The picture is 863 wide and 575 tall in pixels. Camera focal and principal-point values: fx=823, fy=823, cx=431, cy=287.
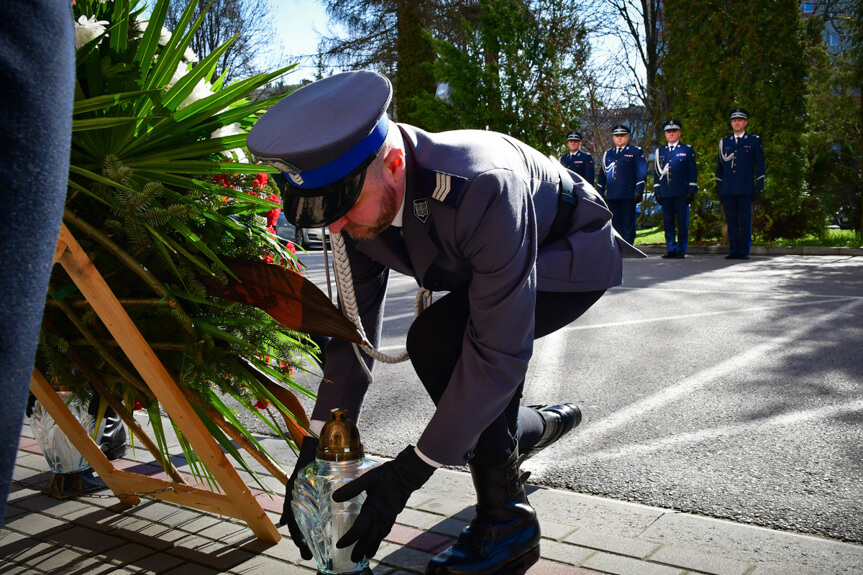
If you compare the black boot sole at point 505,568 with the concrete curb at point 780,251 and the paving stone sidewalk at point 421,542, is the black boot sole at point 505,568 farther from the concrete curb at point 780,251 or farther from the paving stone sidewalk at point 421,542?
the concrete curb at point 780,251

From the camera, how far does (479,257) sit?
6.52 feet

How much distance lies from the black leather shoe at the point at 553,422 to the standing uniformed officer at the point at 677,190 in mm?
11166

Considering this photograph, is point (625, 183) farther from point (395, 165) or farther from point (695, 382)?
point (395, 165)

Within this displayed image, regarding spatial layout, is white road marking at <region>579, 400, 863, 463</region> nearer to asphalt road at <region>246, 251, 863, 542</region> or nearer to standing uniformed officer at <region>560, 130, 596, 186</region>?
asphalt road at <region>246, 251, 863, 542</region>

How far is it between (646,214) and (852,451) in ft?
54.8

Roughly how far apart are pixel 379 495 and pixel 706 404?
260cm

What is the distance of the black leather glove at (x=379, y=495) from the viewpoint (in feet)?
6.28

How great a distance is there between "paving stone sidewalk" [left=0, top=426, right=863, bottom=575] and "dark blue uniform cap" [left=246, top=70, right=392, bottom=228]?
104 cm

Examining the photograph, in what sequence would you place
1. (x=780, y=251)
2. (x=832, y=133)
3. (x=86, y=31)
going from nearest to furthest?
(x=86, y=31)
(x=780, y=251)
(x=832, y=133)

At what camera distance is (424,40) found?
24.1m

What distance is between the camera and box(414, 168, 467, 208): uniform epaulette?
2035 mm

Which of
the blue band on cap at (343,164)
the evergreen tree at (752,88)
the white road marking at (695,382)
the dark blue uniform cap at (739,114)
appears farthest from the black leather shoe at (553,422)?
the evergreen tree at (752,88)

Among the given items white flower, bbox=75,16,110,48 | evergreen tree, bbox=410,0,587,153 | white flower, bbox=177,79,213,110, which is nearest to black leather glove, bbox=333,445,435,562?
white flower, bbox=177,79,213,110

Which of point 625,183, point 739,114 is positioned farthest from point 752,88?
point 625,183
